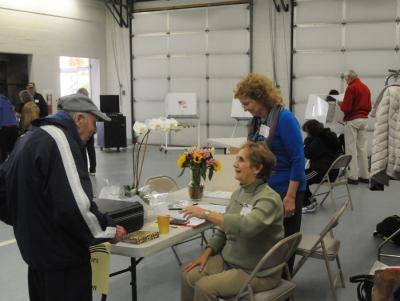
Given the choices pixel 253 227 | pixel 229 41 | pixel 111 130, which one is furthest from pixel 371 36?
pixel 253 227

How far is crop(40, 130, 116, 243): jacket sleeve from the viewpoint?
174 centimetres

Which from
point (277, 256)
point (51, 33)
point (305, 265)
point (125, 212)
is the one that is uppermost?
point (51, 33)

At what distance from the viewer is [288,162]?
2900mm

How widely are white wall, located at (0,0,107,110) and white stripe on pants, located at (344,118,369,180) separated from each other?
7041 millimetres

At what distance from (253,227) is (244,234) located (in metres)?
0.06

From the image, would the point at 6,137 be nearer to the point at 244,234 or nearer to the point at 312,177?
the point at 312,177

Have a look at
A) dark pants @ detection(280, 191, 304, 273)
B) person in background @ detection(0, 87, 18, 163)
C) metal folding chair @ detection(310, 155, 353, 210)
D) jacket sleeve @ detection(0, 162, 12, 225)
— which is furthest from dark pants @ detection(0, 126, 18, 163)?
jacket sleeve @ detection(0, 162, 12, 225)

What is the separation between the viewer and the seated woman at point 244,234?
7.50ft

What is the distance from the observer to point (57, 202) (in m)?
1.74

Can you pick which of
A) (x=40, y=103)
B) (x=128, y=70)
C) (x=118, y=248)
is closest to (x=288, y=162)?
(x=118, y=248)

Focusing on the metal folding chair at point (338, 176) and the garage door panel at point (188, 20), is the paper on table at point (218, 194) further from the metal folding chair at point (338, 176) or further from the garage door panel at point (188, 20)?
the garage door panel at point (188, 20)

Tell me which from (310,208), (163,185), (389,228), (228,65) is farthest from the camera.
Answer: (228,65)

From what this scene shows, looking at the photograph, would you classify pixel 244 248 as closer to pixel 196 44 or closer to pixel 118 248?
pixel 118 248

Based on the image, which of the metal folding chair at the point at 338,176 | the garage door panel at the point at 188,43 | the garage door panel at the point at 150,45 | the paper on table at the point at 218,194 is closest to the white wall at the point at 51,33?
the garage door panel at the point at 150,45
